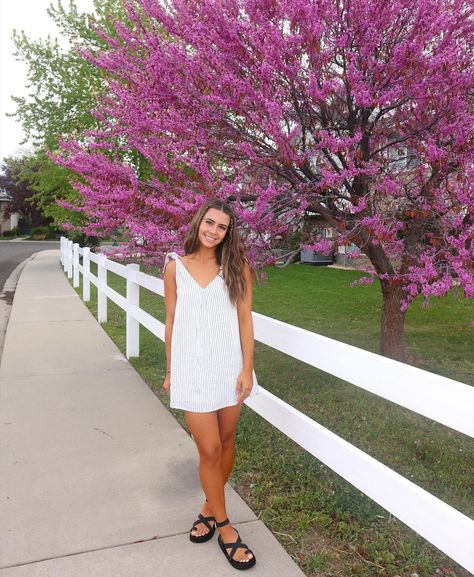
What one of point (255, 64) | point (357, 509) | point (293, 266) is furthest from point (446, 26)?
point (293, 266)

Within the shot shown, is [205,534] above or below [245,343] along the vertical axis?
below

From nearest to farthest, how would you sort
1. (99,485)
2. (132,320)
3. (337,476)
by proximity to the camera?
(99,485)
(337,476)
(132,320)

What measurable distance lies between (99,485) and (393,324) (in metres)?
3.77

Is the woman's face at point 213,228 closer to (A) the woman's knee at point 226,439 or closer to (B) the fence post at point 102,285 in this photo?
(A) the woman's knee at point 226,439

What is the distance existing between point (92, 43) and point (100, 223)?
17.0 metres

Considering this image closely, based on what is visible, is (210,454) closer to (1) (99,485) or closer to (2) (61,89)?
(1) (99,485)

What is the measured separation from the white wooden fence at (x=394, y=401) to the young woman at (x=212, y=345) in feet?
1.45

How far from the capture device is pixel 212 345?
268 centimetres

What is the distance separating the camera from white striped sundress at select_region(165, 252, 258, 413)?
265 cm

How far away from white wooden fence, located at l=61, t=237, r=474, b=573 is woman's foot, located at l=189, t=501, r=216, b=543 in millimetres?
648

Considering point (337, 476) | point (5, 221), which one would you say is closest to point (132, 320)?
point (337, 476)

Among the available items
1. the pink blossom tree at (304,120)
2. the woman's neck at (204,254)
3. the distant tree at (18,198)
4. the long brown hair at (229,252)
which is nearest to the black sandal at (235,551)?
the long brown hair at (229,252)

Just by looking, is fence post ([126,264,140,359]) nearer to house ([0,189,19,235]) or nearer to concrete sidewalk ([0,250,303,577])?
concrete sidewalk ([0,250,303,577])

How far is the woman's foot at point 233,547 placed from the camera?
8.58ft
